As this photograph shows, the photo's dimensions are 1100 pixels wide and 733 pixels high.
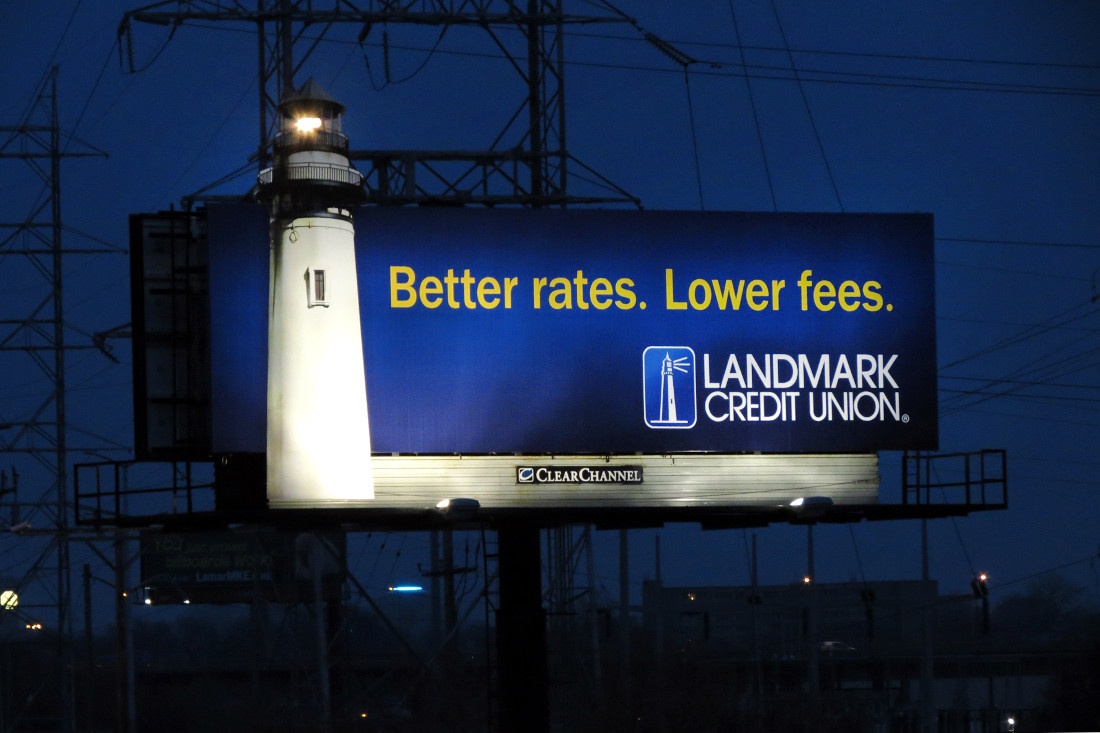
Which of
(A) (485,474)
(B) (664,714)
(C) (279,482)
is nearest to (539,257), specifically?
(A) (485,474)

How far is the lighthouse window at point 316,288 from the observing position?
28.5 metres

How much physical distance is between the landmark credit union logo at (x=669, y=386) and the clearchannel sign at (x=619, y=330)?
0.07 feet

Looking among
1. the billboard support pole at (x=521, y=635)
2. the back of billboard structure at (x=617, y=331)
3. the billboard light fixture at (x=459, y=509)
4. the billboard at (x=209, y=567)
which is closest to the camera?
the billboard light fixture at (x=459, y=509)

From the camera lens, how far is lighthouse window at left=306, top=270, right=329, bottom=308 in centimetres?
2852

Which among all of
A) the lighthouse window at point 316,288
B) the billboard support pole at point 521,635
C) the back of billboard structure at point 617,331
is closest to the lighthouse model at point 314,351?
the lighthouse window at point 316,288

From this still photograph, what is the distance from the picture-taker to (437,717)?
279 ft

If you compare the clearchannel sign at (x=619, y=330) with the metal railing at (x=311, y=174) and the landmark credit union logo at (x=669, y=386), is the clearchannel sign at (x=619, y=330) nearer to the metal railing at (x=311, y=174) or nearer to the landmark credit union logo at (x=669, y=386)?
the landmark credit union logo at (x=669, y=386)

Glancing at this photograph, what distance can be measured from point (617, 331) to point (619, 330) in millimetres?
40

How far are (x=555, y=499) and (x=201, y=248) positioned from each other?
7152 millimetres

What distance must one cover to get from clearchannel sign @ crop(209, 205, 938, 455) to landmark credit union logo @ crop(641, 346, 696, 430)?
0.02 metres

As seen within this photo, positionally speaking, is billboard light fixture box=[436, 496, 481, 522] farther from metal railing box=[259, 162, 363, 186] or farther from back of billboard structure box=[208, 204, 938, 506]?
metal railing box=[259, 162, 363, 186]

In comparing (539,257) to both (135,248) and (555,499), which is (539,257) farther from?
(135,248)

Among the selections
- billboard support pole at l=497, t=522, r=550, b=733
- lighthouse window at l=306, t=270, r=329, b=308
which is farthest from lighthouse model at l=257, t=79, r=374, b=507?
billboard support pole at l=497, t=522, r=550, b=733

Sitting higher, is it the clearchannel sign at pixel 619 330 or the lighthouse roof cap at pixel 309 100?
the lighthouse roof cap at pixel 309 100
